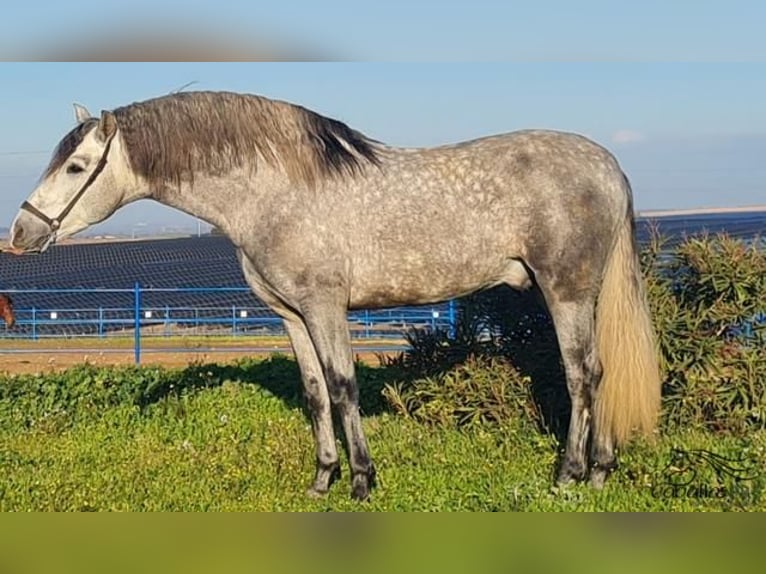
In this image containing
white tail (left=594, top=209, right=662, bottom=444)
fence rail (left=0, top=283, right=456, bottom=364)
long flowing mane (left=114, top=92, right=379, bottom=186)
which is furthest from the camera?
fence rail (left=0, top=283, right=456, bottom=364)

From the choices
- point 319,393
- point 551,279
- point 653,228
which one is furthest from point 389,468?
point 653,228

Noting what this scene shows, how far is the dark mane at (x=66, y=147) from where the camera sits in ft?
17.1

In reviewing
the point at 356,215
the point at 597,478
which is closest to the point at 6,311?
the point at 356,215

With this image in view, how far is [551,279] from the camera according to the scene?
534 cm

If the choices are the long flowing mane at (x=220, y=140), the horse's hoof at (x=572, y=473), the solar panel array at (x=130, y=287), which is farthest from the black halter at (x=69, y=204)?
the solar panel array at (x=130, y=287)

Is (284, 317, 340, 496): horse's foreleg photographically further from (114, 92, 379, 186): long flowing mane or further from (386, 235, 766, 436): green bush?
(386, 235, 766, 436): green bush

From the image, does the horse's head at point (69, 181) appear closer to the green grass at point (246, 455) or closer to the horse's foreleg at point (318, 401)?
the horse's foreleg at point (318, 401)

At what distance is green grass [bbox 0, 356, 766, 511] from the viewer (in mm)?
5160

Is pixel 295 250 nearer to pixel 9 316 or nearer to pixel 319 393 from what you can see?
pixel 319 393

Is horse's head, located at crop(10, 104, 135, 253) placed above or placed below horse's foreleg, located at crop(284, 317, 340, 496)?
above

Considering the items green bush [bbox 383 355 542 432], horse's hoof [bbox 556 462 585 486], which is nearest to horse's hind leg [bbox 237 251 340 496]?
horse's hoof [bbox 556 462 585 486]

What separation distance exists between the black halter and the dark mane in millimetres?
154

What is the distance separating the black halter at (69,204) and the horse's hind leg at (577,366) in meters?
2.70

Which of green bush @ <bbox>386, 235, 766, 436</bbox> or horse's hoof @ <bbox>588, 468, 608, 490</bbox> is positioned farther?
green bush @ <bbox>386, 235, 766, 436</bbox>
